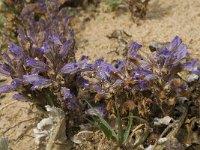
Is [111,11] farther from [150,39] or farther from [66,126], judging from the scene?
[66,126]

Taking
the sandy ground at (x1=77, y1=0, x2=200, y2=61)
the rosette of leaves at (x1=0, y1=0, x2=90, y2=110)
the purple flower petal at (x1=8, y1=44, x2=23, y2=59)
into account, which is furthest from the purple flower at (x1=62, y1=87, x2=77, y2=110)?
the sandy ground at (x1=77, y1=0, x2=200, y2=61)

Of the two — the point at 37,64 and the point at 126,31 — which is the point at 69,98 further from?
the point at 126,31

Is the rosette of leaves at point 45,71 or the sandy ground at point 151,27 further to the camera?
the sandy ground at point 151,27

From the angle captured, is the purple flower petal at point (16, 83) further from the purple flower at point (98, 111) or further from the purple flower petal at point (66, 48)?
the purple flower at point (98, 111)

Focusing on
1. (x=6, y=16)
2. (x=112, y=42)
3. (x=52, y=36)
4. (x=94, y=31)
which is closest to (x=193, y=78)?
(x=52, y=36)

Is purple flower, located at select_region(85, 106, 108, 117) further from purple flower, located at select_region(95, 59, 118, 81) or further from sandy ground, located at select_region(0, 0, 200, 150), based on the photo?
sandy ground, located at select_region(0, 0, 200, 150)

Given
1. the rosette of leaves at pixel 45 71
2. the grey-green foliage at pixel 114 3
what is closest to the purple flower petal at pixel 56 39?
the rosette of leaves at pixel 45 71

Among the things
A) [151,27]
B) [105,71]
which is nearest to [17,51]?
[105,71]
